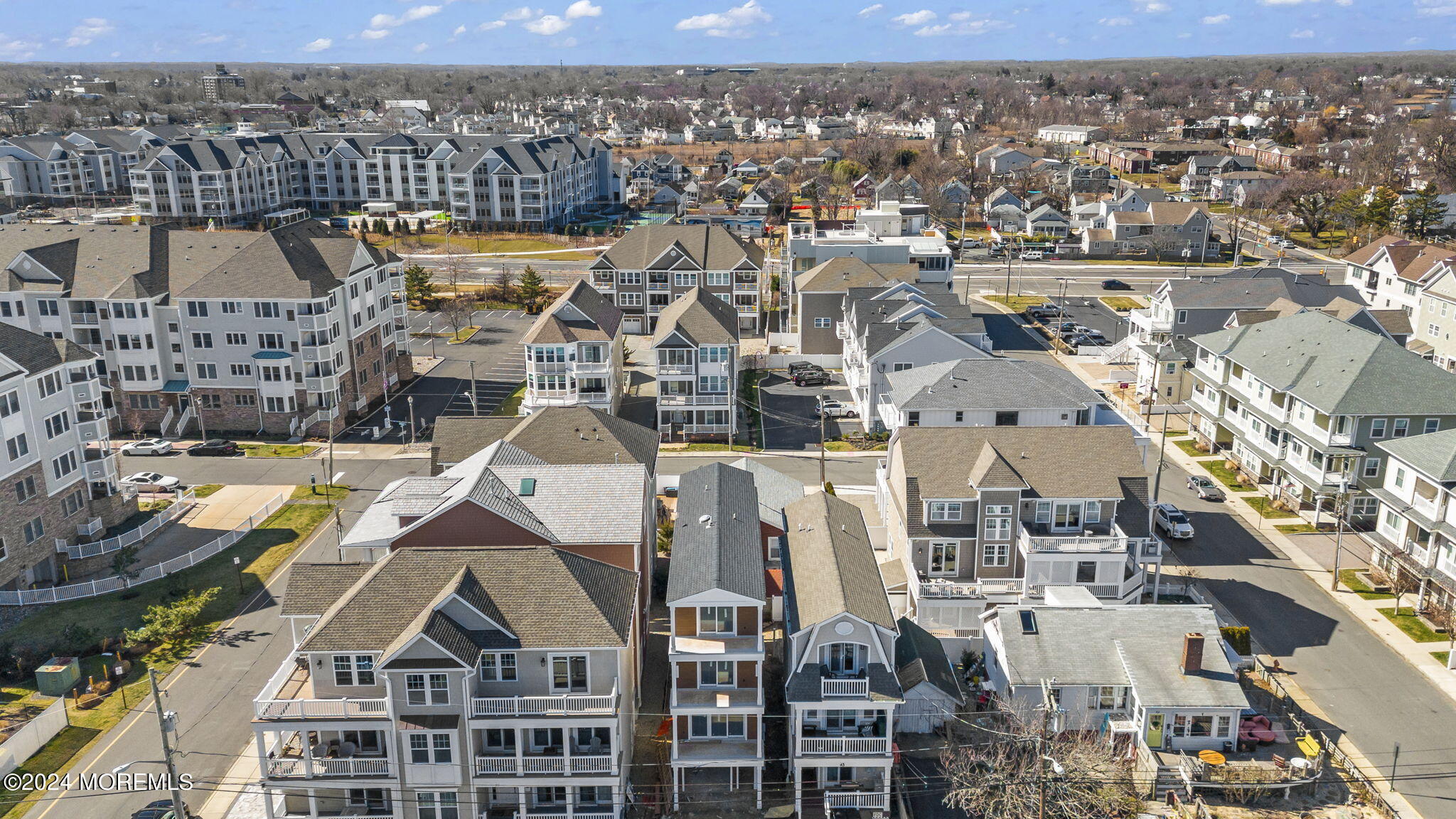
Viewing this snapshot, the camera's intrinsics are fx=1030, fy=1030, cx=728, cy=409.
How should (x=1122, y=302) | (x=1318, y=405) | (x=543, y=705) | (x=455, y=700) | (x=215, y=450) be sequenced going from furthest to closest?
1. (x=1122, y=302)
2. (x=215, y=450)
3. (x=1318, y=405)
4. (x=543, y=705)
5. (x=455, y=700)

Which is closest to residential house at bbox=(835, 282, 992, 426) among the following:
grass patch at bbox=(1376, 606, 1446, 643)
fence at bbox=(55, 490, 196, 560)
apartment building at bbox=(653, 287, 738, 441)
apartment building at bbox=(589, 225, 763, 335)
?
apartment building at bbox=(653, 287, 738, 441)

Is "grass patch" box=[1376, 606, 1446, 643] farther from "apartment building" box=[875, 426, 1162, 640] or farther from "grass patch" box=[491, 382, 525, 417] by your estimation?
"grass patch" box=[491, 382, 525, 417]

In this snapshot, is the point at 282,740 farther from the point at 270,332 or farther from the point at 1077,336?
the point at 1077,336

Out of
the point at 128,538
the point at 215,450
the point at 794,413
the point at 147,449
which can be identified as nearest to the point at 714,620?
the point at 128,538

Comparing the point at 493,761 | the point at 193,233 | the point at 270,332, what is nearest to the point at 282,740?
the point at 493,761

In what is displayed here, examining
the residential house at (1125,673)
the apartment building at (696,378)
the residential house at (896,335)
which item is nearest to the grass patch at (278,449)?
the apartment building at (696,378)

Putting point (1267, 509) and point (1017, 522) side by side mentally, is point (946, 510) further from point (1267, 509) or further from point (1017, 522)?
point (1267, 509)

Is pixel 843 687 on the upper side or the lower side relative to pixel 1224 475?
upper

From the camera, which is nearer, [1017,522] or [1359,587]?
[1017,522]

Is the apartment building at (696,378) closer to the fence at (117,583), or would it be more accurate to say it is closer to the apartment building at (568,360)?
the apartment building at (568,360)
